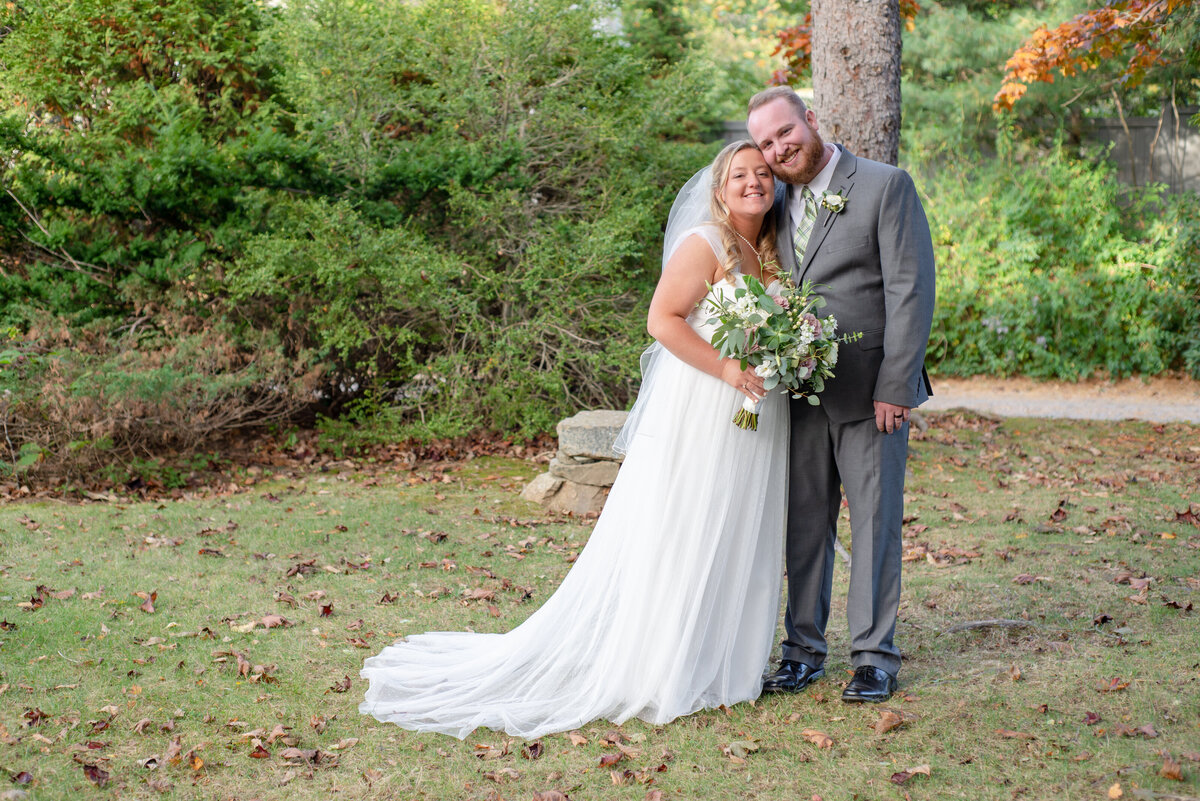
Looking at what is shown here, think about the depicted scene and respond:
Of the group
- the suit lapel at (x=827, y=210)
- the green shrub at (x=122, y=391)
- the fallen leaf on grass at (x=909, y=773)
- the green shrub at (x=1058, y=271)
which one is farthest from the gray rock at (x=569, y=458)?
the green shrub at (x=1058, y=271)

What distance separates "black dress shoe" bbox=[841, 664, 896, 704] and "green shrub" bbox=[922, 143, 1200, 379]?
8589 millimetres

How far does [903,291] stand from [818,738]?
1.56 meters

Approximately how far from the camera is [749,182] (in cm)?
363

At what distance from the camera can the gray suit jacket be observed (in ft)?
11.6

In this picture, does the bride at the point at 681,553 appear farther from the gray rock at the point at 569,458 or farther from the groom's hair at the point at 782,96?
the gray rock at the point at 569,458

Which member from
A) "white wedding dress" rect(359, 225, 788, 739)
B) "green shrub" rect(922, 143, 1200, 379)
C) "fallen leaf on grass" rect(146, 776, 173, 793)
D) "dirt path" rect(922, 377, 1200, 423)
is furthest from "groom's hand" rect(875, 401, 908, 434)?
"green shrub" rect(922, 143, 1200, 379)

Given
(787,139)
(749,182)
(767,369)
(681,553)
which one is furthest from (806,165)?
(681,553)

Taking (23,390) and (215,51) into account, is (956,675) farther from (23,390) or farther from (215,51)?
(215,51)

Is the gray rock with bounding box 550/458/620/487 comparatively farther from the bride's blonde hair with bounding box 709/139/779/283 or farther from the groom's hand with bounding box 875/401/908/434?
the groom's hand with bounding box 875/401/908/434

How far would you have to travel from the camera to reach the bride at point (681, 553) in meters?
3.67

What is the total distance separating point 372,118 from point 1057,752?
7.45 metres

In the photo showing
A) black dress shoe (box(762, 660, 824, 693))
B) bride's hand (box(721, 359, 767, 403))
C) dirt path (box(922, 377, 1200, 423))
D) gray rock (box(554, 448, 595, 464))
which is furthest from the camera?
dirt path (box(922, 377, 1200, 423))

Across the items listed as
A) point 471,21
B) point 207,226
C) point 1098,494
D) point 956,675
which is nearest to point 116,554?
point 207,226

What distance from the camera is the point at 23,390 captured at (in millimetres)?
6953
